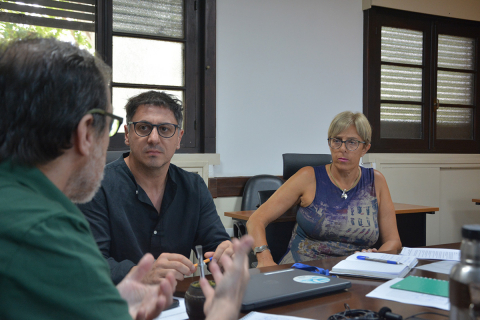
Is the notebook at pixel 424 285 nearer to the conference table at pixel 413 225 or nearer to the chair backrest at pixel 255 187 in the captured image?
the conference table at pixel 413 225

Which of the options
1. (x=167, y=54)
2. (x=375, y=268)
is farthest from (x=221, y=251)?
(x=167, y=54)

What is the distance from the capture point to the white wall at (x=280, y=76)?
357 centimetres

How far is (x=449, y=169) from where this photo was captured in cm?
454

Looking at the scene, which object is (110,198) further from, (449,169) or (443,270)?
(449,169)

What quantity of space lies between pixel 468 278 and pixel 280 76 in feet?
10.6

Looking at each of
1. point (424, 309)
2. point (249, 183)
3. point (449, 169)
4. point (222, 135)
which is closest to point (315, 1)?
point (222, 135)

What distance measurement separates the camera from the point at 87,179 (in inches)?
32.1

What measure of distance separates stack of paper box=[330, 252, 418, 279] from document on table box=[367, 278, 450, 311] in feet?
0.38

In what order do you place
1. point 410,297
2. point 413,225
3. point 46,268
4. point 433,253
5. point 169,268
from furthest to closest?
point 413,225 < point 433,253 < point 169,268 < point 410,297 < point 46,268

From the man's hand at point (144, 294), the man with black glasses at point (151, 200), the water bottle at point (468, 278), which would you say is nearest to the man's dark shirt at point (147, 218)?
the man with black glasses at point (151, 200)

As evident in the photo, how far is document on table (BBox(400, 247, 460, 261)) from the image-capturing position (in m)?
1.60

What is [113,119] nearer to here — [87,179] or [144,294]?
[87,179]

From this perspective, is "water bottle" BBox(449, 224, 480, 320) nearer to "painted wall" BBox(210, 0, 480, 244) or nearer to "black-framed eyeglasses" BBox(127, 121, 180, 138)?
"black-framed eyeglasses" BBox(127, 121, 180, 138)

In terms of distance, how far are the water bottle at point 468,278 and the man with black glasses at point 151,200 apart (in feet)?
3.59
